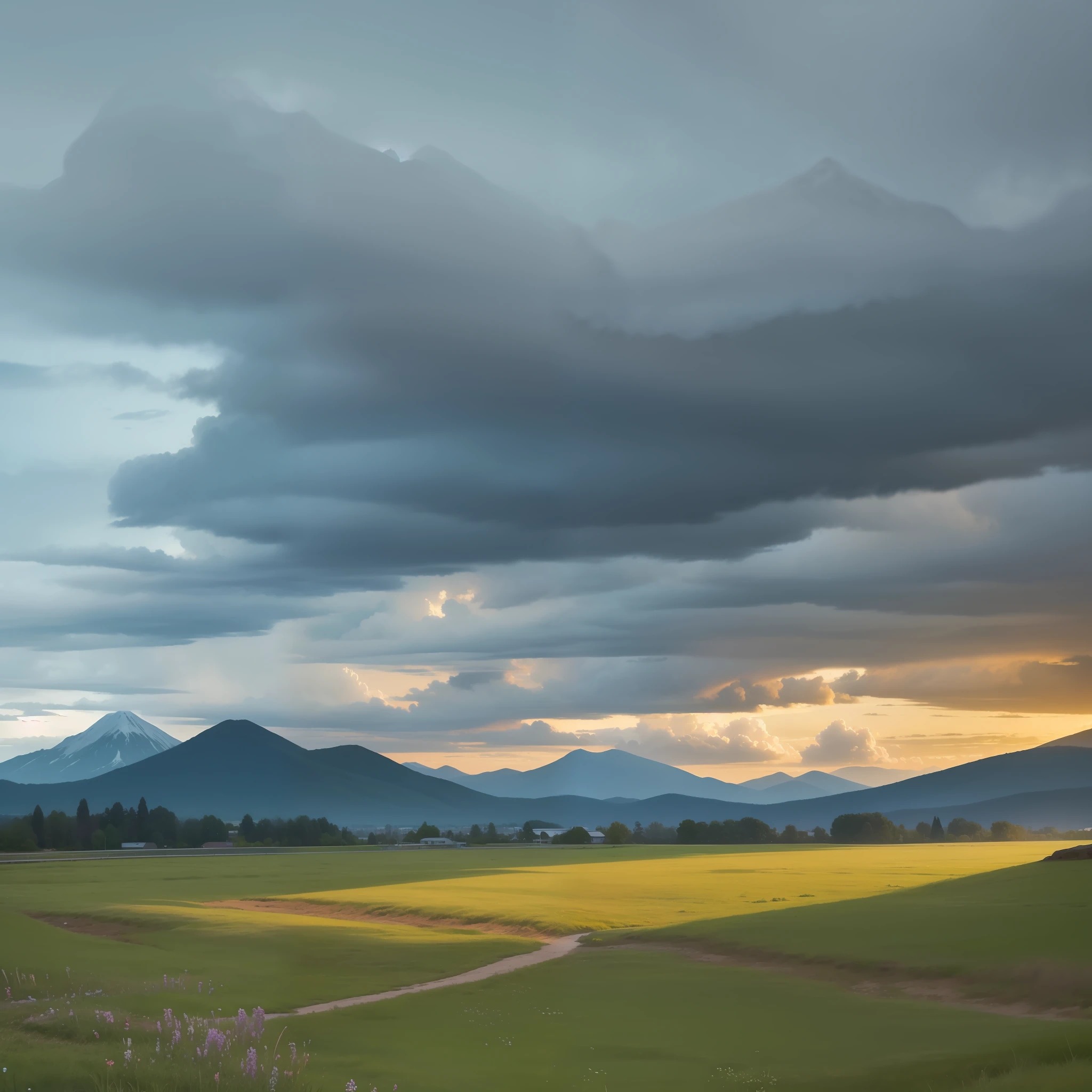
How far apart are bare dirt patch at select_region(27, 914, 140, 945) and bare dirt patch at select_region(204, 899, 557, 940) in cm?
1218

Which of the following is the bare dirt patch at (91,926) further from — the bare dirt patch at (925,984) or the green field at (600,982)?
the bare dirt patch at (925,984)

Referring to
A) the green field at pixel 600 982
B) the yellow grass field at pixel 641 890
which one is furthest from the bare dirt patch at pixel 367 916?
the yellow grass field at pixel 641 890

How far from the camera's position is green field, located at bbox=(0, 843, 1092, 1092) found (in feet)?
113

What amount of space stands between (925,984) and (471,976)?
2266 centimetres

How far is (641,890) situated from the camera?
108625mm

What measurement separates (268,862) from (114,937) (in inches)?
3969

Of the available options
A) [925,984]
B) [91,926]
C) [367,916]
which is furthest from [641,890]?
[925,984]

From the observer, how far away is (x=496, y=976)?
185 ft

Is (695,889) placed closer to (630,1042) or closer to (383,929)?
(383,929)

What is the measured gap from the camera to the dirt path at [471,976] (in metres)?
48.8

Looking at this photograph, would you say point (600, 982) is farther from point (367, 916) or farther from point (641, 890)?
point (641, 890)

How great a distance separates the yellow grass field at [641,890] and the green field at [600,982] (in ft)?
2.12

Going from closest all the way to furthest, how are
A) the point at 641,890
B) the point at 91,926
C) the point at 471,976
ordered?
the point at 471,976
the point at 91,926
the point at 641,890

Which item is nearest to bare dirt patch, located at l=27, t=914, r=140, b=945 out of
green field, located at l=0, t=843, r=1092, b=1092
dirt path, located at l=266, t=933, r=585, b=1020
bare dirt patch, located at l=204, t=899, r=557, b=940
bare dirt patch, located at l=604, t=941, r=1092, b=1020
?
green field, located at l=0, t=843, r=1092, b=1092
